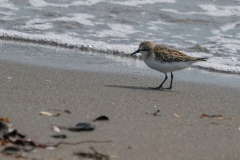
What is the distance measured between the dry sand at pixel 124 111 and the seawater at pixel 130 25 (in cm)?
183

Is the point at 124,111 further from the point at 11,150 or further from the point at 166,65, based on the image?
the point at 166,65

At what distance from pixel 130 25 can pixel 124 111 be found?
18.4 ft

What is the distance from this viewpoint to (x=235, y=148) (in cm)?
425

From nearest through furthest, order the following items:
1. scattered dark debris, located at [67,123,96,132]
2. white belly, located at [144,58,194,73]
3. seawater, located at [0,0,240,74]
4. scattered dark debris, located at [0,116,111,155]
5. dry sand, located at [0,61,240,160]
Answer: scattered dark debris, located at [0,116,111,155]
dry sand, located at [0,61,240,160]
scattered dark debris, located at [67,123,96,132]
white belly, located at [144,58,194,73]
seawater, located at [0,0,240,74]

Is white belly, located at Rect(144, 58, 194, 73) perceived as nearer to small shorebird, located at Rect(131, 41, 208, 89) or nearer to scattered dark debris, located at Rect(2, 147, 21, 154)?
small shorebird, located at Rect(131, 41, 208, 89)

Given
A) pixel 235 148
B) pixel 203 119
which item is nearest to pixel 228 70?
pixel 203 119

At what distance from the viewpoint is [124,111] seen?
5.12m

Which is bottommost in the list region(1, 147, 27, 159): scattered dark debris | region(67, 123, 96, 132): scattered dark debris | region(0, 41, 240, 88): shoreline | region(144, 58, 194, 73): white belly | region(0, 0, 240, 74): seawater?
region(1, 147, 27, 159): scattered dark debris

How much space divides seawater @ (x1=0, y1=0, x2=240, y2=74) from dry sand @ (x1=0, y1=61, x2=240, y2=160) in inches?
72.0

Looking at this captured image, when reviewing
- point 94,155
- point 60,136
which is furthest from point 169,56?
point 94,155

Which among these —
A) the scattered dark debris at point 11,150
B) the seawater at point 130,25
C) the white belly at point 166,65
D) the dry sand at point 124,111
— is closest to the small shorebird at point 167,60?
the white belly at point 166,65

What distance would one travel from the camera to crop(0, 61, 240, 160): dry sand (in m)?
4.02

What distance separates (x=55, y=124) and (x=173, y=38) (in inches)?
225

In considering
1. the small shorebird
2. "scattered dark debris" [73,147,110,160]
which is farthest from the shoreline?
"scattered dark debris" [73,147,110,160]
